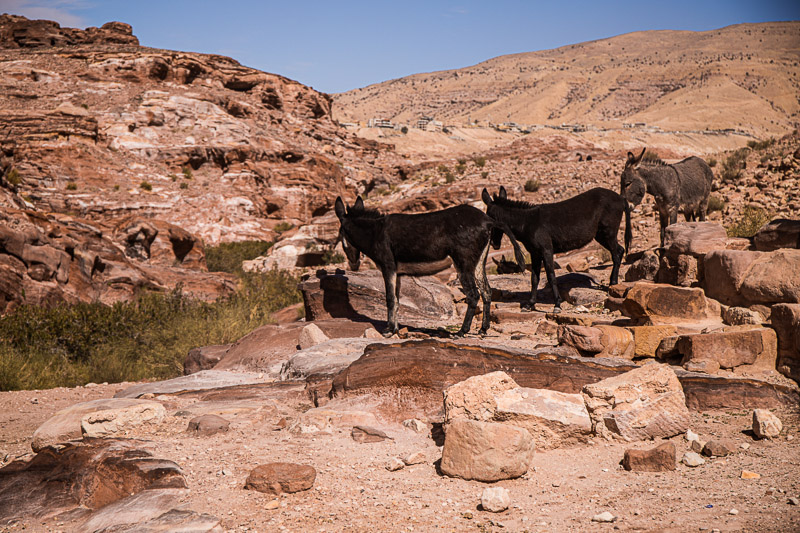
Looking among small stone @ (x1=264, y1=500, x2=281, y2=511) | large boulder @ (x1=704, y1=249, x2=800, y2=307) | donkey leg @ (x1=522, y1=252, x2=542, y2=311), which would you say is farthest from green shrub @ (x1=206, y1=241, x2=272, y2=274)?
small stone @ (x1=264, y1=500, x2=281, y2=511)

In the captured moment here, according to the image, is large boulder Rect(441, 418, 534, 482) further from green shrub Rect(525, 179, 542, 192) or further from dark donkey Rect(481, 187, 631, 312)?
green shrub Rect(525, 179, 542, 192)

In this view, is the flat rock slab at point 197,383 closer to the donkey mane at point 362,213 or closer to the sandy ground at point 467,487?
the sandy ground at point 467,487

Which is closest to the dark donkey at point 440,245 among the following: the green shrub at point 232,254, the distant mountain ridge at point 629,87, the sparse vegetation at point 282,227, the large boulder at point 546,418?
the large boulder at point 546,418

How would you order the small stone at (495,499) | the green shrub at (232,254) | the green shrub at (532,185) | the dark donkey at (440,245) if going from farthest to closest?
the green shrub at (532,185), the green shrub at (232,254), the dark donkey at (440,245), the small stone at (495,499)

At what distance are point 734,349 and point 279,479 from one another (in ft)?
16.1

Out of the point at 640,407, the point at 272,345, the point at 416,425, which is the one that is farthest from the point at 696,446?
the point at 272,345

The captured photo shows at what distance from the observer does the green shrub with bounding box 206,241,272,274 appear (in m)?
21.8

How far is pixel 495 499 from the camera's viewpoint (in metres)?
3.92

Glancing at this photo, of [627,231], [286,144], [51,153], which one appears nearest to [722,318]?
[627,231]

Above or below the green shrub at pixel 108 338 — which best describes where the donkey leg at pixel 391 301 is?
above

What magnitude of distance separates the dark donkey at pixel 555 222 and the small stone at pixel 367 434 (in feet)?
19.9

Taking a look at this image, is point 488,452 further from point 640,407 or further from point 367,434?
point 640,407

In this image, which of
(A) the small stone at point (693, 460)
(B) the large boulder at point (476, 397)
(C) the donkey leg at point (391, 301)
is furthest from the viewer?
(C) the donkey leg at point (391, 301)

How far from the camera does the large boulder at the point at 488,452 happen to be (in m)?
4.40
